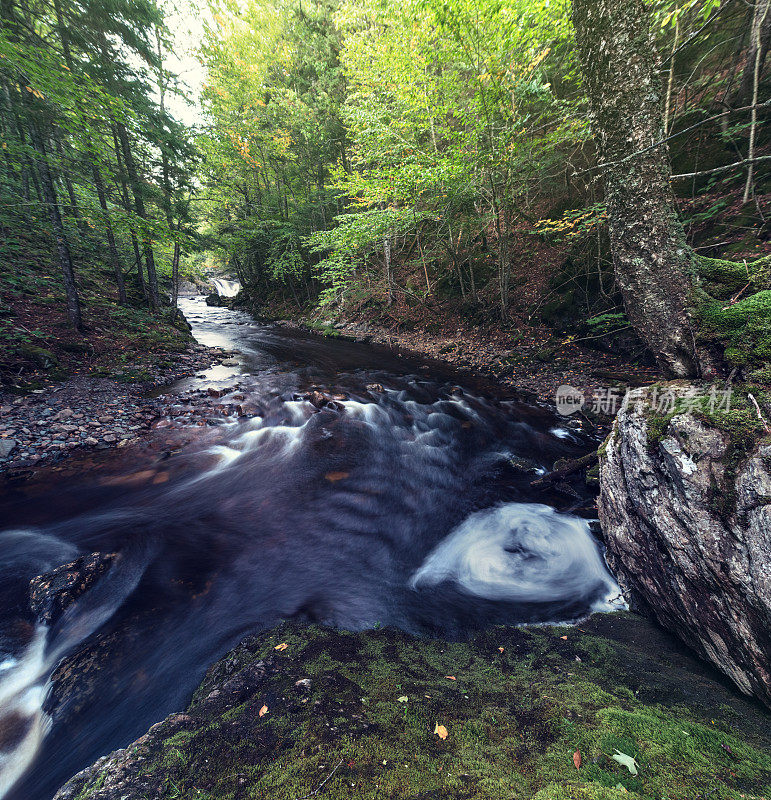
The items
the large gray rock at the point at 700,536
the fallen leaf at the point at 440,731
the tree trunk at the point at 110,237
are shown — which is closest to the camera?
the fallen leaf at the point at 440,731

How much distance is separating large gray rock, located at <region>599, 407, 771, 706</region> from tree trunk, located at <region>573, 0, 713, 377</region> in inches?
40.2

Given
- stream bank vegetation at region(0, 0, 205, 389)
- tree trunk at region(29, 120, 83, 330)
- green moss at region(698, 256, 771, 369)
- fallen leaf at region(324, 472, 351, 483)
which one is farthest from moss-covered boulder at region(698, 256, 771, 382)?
tree trunk at region(29, 120, 83, 330)

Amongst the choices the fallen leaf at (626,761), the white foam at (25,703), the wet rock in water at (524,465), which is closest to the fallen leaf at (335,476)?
the wet rock in water at (524,465)

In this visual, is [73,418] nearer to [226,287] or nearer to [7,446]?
[7,446]

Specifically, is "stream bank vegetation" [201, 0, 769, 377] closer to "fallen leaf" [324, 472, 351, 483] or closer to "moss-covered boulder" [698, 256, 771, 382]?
"moss-covered boulder" [698, 256, 771, 382]

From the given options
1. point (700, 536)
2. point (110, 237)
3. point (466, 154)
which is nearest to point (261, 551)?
point (700, 536)

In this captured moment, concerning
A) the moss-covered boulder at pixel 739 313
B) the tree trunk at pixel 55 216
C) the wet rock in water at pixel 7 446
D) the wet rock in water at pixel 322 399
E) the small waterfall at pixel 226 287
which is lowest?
the wet rock in water at pixel 322 399

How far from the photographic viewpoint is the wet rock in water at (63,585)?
117 inches

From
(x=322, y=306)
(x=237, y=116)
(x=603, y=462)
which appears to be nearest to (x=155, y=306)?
(x=322, y=306)

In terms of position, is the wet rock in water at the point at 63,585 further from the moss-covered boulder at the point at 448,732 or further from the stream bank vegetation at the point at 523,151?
the stream bank vegetation at the point at 523,151

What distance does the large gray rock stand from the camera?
1.97 m

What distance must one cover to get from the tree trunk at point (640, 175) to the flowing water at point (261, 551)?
2543mm

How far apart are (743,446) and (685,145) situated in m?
9.36

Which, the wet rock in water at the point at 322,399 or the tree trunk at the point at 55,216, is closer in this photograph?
the tree trunk at the point at 55,216
